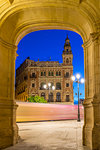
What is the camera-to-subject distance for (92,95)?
805 centimetres

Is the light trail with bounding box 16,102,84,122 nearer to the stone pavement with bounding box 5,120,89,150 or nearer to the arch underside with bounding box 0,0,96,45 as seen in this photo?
the stone pavement with bounding box 5,120,89,150

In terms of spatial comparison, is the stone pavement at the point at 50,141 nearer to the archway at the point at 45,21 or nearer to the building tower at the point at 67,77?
the archway at the point at 45,21

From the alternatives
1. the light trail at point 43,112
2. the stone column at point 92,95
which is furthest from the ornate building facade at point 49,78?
the stone column at point 92,95

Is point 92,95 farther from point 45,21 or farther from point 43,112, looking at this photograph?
point 43,112

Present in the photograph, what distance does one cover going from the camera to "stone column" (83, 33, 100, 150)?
7.52 meters

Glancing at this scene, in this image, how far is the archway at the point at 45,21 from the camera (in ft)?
25.8

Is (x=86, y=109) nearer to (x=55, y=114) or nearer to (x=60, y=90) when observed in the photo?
(x=55, y=114)

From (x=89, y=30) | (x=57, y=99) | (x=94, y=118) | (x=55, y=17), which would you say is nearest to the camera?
(x=94, y=118)

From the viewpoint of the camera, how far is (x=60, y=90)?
211 feet

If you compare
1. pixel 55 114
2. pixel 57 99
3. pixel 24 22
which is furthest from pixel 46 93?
pixel 24 22

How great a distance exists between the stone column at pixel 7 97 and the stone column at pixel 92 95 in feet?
9.32

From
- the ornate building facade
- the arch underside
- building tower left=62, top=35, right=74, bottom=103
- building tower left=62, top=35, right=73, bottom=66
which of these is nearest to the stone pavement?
the arch underside

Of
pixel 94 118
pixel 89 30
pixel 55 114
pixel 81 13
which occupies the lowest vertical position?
pixel 55 114

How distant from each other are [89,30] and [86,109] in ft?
10.3
